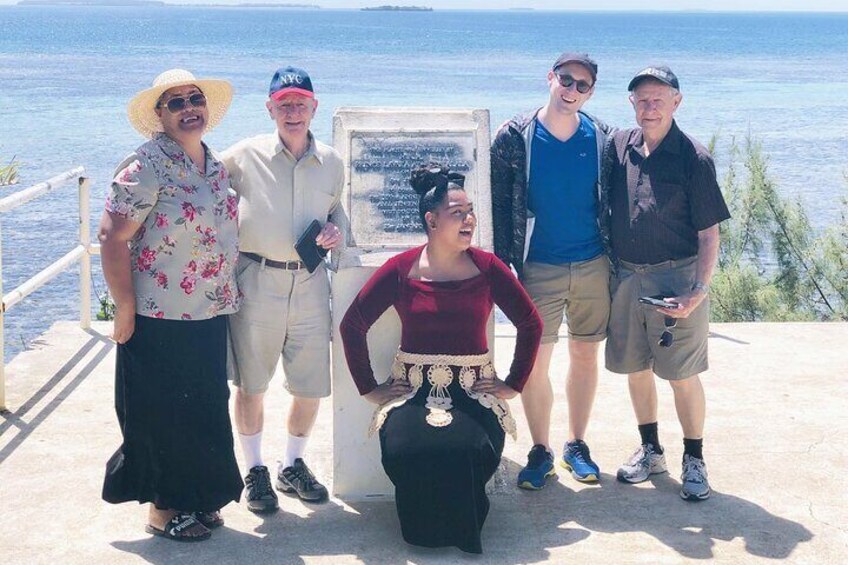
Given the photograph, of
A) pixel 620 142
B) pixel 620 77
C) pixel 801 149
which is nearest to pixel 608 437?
pixel 620 142

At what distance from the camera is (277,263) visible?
16.6 ft

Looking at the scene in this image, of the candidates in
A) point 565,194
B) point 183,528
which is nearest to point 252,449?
point 183,528

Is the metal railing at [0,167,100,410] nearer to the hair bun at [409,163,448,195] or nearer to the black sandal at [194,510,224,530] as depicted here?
the black sandal at [194,510,224,530]

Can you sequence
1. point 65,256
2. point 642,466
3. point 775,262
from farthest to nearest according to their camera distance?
1. point 775,262
2. point 65,256
3. point 642,466

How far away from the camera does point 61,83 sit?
142ft

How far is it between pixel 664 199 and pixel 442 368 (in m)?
1.22

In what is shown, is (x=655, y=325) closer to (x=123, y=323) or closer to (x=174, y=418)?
(x=174, y=418)

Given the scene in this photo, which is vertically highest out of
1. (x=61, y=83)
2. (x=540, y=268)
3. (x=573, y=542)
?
(x=61, y=83)

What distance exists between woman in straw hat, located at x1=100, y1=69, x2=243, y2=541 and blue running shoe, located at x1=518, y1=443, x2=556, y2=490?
1304 mm

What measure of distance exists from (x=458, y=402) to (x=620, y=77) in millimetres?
46929

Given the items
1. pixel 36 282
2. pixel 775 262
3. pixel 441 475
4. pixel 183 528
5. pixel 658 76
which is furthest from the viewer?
pixel 775 262

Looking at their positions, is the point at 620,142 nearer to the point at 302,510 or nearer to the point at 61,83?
the point at 302,510

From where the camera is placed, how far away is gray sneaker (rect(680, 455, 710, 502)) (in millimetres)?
5320

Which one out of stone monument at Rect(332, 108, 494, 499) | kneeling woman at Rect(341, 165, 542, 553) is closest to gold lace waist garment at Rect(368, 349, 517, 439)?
kneeling woman at Rect(341, 165, 542, 553)
